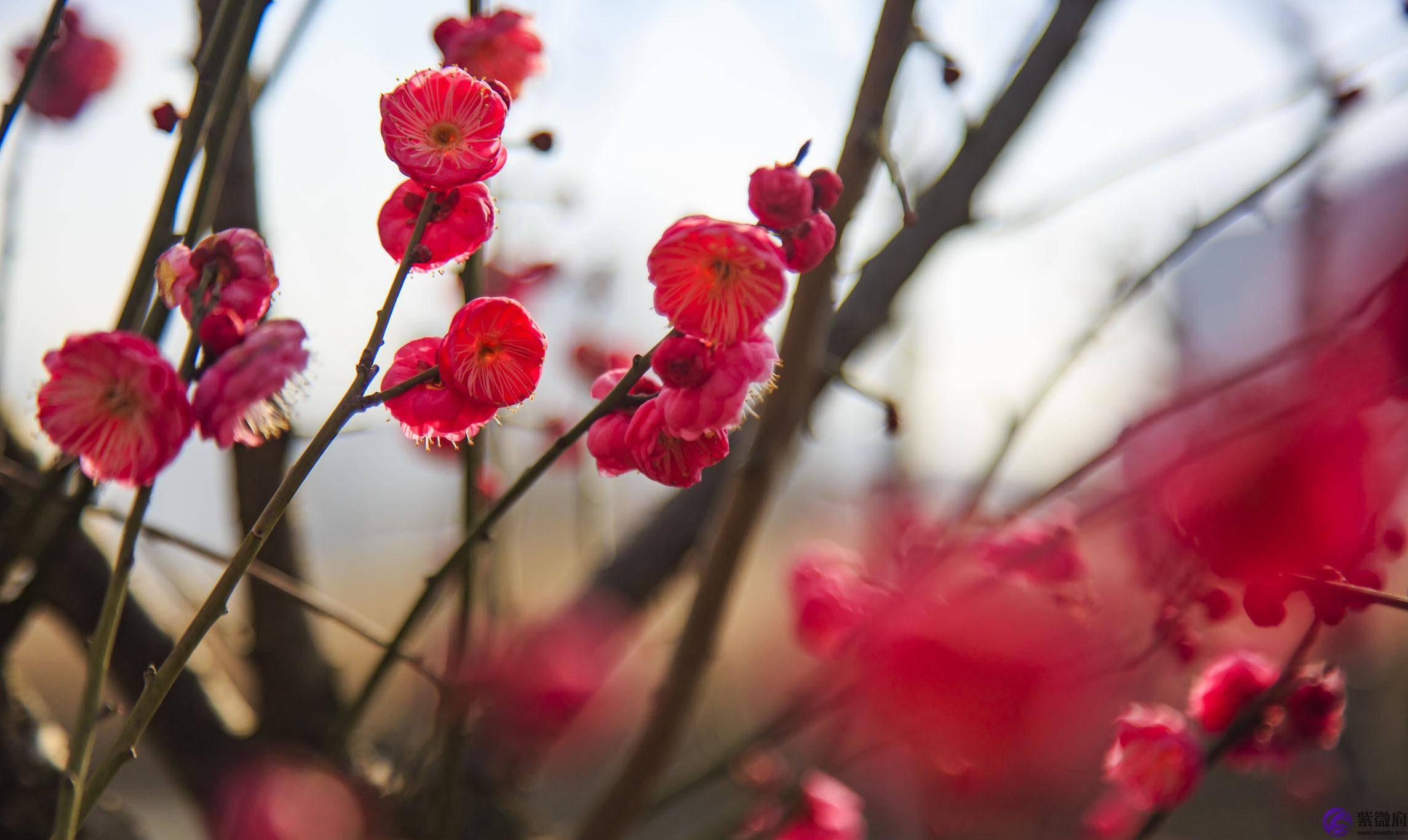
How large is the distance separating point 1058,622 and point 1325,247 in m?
1.05

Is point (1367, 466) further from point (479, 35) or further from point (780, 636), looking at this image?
point (780, 636)

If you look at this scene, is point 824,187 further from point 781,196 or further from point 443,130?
point 443,130

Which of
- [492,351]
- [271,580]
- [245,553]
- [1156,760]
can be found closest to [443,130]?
[492,351]

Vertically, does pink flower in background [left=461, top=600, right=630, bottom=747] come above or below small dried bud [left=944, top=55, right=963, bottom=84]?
below

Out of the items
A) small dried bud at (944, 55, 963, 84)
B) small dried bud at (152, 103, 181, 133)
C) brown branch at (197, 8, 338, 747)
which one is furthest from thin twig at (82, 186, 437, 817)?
brown branch at (197, 8, 338, 747)

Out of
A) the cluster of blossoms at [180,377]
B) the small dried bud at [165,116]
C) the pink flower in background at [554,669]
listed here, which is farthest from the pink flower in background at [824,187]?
the pink flower in background at [554,669]

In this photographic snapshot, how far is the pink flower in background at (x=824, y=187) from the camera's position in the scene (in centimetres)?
41

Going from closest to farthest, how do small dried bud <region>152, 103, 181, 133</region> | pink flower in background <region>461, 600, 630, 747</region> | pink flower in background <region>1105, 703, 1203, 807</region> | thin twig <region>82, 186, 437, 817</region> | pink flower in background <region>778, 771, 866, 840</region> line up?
thin twig <region>82, 186, 437, 817</region>, small dried bud <region>152, 103, 181, 133</region>, pink flower in background <region>1105, 703, 1203, 807</region>, pink flower in background <region>778, 771, 866, 840</region>, pink flower in background <region>461, 600, 630, 747</region>

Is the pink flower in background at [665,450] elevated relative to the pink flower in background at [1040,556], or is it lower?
elevated

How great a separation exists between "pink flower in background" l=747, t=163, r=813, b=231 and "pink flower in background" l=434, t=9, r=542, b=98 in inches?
11.7

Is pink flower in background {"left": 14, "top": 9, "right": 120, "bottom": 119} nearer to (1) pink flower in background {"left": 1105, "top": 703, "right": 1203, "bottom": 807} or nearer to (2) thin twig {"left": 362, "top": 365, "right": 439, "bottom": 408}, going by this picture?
(2) thin twig {"left": 362, "top": 365, "right": 439, "bottom": 408}

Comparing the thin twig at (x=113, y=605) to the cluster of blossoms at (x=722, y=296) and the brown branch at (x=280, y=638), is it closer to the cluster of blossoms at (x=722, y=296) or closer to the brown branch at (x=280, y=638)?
the cluster of blossoms at (x=722, y=296)

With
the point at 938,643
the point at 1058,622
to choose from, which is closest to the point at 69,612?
the point at 938,643

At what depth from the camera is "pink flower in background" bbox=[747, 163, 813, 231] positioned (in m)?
0.39
